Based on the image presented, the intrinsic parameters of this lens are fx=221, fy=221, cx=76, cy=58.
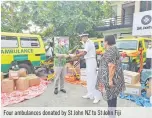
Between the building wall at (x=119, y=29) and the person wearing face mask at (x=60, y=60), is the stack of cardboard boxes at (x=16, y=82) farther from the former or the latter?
the building wall at (x=119, y=29)

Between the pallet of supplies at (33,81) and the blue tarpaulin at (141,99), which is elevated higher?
the pallet of supplies at (33,81)

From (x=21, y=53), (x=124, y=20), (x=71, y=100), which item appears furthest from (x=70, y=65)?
(x=124, y=20)

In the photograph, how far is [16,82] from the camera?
634 centimetres

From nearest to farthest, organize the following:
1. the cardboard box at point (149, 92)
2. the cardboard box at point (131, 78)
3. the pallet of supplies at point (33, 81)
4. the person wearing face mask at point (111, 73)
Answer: the person wearing face mask at point (111, 73), the cardboard box at point (149, 92), the cardboard box at point (131, 78), the pallet of supplies at point (33, 81)

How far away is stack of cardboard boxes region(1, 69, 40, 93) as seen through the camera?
19.7 ft

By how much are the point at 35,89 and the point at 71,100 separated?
55.2 inches

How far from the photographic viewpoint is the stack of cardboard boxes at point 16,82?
6.00m

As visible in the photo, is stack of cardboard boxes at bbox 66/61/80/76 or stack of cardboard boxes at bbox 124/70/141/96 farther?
stack of cardboard boxes at bbox 66/61/80/76

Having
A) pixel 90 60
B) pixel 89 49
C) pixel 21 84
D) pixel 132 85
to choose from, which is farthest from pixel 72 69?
pixel 89 49

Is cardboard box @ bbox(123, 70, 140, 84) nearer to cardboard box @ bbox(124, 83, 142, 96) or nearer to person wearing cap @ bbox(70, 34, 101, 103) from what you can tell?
cardboard box @ bbox(124, 83, 142, 96)

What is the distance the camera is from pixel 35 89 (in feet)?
21.0

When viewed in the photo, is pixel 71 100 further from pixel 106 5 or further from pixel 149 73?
pixel 106 5

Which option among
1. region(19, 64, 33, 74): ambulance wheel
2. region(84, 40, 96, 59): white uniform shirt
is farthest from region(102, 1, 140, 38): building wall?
region(84, 40, 96, 59): white uniform shirt

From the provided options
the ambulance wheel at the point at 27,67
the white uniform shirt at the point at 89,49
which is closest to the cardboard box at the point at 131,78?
the white uniform shirt at the point at 89,49
